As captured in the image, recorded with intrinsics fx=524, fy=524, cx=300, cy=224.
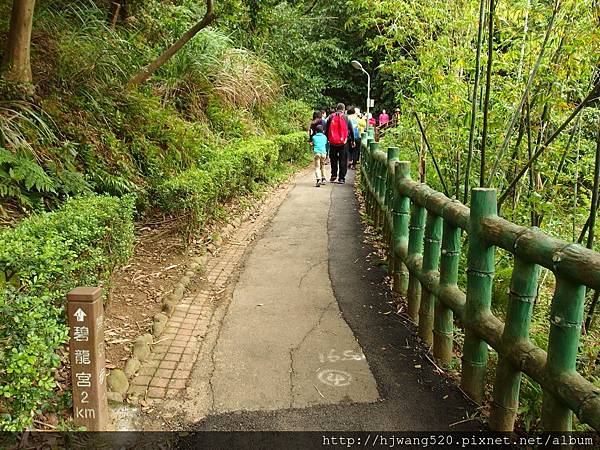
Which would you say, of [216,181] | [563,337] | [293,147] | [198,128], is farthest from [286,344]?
[293,147]

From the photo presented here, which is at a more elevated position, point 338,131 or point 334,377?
point 338,131

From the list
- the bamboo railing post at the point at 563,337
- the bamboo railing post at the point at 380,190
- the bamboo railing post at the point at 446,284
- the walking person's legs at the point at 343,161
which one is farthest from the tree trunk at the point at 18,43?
the walking person's legs at the point at 343,161

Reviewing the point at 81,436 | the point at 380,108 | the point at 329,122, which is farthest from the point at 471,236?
the point at 380,108

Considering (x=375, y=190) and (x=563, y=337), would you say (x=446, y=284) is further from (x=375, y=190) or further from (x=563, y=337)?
(x=375, y=190)

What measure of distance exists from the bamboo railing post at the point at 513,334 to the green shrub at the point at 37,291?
7.36 ft

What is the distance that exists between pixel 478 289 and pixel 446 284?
0.50m

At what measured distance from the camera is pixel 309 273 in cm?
574

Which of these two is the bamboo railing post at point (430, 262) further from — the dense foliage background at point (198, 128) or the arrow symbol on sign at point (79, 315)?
the arrow symbol on sign at point (79, 315)

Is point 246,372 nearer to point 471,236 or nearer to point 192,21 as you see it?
point 471,236

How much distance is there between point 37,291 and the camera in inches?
110

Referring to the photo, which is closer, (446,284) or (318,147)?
(446,284)

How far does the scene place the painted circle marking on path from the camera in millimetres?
3455

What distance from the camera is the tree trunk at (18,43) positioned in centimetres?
617

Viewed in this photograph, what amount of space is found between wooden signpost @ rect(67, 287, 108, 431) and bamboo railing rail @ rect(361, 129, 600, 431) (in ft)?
7.02
